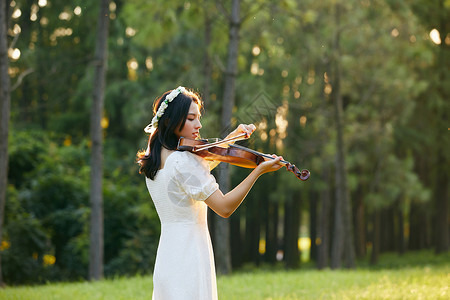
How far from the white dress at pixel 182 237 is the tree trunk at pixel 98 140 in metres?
7.23

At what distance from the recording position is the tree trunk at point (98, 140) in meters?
10.1

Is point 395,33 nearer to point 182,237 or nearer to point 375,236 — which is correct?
point 375,236

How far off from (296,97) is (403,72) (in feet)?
10.1

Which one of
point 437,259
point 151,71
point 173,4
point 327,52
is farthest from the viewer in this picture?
point 437,259

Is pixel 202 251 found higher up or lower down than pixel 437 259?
higher up

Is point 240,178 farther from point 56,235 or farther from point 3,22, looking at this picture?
point 3,22

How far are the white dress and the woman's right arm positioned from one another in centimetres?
12

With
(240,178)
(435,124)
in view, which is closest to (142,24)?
(240,178)

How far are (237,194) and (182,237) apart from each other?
43 cm

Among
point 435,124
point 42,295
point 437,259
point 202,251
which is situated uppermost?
point 435,124

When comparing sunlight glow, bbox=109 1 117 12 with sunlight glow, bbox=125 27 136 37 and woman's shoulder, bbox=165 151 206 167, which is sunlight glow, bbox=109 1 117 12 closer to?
sunlight glow, bbox=125 27 136 37

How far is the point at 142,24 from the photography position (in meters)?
12.2

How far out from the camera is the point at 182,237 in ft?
10.2

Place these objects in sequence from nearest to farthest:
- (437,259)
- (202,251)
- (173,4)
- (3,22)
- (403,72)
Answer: (202,251)
(3,22)
(173,4)
(403,72)
(437,259)
